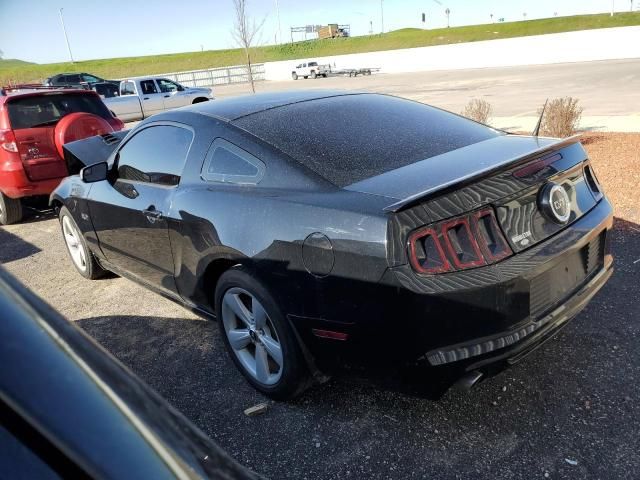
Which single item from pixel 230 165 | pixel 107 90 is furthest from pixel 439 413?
pixel 107 90

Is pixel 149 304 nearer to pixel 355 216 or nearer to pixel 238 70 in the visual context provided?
pixel 355 216

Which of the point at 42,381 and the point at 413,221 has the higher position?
the point at 42,381

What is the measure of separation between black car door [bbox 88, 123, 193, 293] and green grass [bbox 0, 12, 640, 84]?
194ft

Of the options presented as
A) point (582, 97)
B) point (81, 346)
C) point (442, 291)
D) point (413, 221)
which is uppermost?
point (81, 346)

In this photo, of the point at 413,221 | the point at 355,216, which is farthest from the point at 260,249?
the point at 413,221

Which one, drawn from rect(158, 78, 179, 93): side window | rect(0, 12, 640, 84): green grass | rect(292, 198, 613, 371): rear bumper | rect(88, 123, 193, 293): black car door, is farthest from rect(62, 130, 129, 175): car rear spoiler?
rect(0, 12, 640, 84): green grass

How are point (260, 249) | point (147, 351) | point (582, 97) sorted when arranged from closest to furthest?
point (260, 249) < point (147, 351) < point (582, 97)

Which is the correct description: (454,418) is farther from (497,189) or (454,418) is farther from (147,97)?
(147,97)

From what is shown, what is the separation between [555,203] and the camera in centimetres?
264

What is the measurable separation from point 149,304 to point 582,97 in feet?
52.5

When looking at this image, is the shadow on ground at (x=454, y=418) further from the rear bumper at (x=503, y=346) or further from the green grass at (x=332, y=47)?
the green grass at (x=332, y=47)

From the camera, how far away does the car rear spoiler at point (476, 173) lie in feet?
7.61

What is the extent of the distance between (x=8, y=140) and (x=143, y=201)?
4.41 meters

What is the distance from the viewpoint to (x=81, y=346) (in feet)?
3.54
